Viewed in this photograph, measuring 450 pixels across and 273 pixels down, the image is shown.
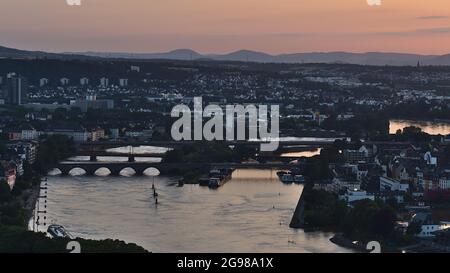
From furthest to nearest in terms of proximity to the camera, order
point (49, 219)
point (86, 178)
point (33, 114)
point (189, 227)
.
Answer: point (33, 114), point (86, 178), point (49, 219), point (189, 227)

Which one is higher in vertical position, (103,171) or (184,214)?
(184,214)

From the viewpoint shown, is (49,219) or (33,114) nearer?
(49,219)

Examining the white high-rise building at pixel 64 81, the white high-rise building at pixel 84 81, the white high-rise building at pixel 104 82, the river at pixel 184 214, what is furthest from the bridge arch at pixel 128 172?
the white high-rise building at pixel 84 81

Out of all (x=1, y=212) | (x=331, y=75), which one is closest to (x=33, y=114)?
(x=1, y=212)

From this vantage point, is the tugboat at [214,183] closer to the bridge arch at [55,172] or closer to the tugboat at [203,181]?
the tugboat at [203,181]

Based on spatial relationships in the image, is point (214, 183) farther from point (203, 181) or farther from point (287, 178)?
point (287, 178)

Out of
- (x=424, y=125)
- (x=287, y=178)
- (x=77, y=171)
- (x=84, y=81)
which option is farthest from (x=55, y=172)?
(x=84, y=81)

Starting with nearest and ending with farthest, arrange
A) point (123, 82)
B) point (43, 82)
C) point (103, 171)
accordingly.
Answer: point (103, 171), point (43, 82), point (123, 82)

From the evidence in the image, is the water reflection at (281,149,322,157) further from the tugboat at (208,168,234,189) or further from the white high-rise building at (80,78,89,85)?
the white high-rise building at (80,78,89,85)

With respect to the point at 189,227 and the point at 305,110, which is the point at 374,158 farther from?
the point at 305,110
